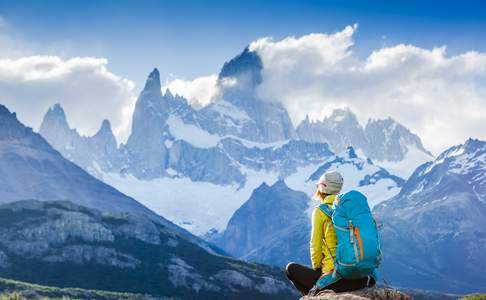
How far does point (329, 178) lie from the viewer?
20.6 metres

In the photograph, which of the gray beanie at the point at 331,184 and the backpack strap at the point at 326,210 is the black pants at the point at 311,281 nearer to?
the backpack strap at the point at 326,210

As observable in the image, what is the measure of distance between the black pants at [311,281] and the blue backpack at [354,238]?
0.40 m

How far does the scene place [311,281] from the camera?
20.5 meters

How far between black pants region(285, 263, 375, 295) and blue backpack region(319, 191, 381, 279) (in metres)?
0.40

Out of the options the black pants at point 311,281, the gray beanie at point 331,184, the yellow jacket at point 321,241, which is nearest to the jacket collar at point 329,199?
the gray beanie at point 331,184

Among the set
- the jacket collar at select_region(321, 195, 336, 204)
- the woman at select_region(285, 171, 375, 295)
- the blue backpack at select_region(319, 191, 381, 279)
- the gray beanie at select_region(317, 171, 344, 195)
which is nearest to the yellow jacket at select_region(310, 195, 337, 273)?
the woman at select_region(285, 171, 375, 295)

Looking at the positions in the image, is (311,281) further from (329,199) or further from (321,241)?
(329,199)

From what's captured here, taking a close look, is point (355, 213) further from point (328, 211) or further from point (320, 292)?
point (320, 292)

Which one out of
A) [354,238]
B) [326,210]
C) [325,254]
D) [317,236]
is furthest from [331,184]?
[354,238]

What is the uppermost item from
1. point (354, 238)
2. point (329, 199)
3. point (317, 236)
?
point (329, 199)

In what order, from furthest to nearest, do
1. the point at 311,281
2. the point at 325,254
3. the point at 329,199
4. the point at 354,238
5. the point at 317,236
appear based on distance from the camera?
the point at 311,281 < the point at 329,199 < the point at 325,254 < the point at 317,236 < the point at 354,238

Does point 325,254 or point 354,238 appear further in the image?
point 325,254

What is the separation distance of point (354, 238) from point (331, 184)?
214cm

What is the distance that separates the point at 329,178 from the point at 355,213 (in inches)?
74.0
